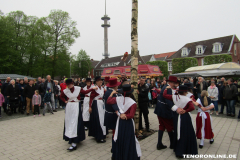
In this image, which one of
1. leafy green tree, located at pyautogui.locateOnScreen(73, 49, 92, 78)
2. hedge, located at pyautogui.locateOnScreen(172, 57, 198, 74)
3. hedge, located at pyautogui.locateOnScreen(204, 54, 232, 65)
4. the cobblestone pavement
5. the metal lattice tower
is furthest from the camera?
the metal lattice tower

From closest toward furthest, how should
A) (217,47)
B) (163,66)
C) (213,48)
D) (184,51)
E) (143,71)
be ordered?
(143,71) → (217,47) → (213,48) → (184,51) → (163,66)

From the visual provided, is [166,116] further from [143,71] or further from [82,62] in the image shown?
[82,62]

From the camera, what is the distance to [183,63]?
120 ft

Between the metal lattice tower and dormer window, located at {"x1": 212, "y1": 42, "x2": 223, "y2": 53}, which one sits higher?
the metal lattice tower

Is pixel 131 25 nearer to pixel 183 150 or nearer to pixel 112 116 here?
pixel 112 116

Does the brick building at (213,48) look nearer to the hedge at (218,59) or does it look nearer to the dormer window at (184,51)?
the dormer window at (184,51)

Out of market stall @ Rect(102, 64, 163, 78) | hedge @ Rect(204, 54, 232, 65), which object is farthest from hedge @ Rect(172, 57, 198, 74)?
market stall @ Rect(102, 64, 163, 78)

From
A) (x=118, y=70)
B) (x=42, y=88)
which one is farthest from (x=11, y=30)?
(x=42, y=88)

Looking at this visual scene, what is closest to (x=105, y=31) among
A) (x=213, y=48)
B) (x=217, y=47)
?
(x=213, y=48)

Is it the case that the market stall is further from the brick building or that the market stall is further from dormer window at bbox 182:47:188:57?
dormer window at bbox 182:47:188:57

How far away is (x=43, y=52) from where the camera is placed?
27.8 metres

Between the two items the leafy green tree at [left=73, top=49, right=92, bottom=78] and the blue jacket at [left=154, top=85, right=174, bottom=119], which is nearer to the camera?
the blue jacket at [left=154, top=85, right=174, bottom=119]

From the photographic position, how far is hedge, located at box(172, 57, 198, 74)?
35.9 m

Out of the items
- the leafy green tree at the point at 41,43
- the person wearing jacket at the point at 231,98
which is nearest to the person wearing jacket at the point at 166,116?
the person wearing jacket at the point at 231,98
